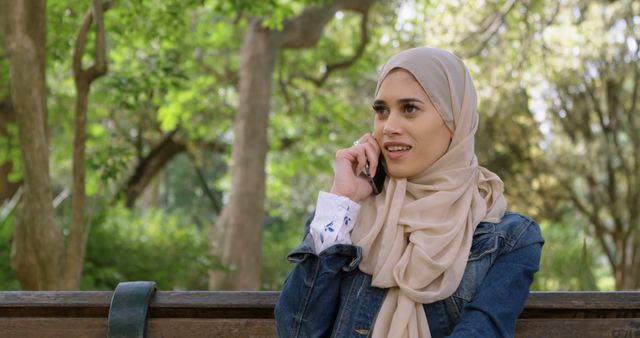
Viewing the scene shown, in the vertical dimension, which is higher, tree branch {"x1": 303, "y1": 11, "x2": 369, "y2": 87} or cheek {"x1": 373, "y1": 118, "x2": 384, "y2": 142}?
cheek {"x1": 373, "y1": 118, "x2": 384, "y2": 142}

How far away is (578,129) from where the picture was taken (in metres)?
14.7

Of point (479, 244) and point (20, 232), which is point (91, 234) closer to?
point (20, 232)

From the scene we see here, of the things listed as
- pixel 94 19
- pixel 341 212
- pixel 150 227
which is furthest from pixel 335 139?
pixel 341 212

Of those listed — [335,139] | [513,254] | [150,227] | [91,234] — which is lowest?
[150,227]

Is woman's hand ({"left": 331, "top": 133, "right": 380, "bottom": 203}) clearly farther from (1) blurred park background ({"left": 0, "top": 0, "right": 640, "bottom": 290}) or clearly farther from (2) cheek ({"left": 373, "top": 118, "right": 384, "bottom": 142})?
(1) blurred park background ({"left": 0, "top": 0, "right": 640, "bottom": 290})

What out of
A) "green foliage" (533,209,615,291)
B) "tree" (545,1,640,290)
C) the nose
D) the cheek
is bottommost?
"green foliage" (533,209,615,291)

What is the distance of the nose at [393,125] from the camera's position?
7.70 ft

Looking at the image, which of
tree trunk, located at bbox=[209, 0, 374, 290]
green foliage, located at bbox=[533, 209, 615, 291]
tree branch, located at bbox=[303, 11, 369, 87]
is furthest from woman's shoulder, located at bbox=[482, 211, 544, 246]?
tree branch, located at bbox=[303, 11, 369, 87]

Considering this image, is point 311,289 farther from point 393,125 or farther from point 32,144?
point 32,144

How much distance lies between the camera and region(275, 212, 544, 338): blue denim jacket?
2254mm

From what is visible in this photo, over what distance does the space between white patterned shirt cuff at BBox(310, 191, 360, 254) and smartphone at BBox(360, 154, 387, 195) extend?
0.09 meters

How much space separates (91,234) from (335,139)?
6.70 meters

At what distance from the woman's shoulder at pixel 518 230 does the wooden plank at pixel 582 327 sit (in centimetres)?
35

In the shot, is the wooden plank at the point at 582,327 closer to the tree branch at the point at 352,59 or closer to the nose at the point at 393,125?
the nose at the point at 393,125
